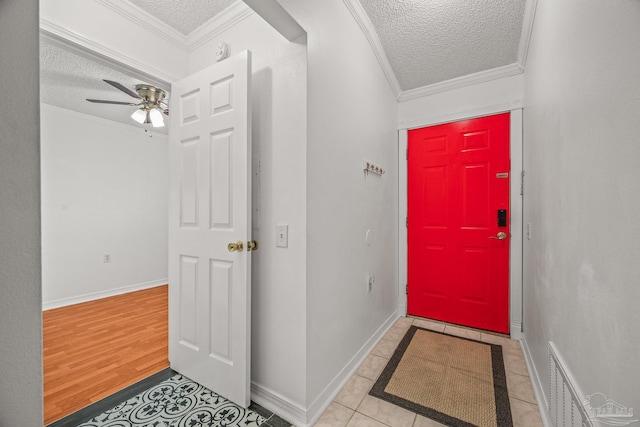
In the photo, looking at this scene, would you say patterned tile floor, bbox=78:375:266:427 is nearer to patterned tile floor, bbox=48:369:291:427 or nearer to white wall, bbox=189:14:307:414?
patterned tile floor, bbox=48:369:291:427

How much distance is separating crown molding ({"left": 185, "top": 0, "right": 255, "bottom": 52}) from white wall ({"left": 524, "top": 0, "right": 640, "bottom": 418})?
1.73m

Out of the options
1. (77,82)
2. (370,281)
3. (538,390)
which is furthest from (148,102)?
(538,390)

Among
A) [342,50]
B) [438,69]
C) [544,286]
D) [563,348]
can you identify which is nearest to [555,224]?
[544,286]

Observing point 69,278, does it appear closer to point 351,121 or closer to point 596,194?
point 351,121

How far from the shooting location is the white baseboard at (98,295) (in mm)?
3287

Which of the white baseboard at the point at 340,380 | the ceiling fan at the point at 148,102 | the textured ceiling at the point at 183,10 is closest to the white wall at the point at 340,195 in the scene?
the white baseboard at the point at 340,380

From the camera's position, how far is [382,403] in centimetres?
158

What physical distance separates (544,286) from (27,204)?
220cm

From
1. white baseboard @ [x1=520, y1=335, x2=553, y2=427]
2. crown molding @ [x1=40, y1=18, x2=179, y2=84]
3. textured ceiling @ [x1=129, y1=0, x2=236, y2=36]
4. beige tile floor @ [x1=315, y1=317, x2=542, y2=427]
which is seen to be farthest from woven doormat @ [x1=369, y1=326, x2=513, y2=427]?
textured ceiling @ [x1=129, y1=0, x2=236, y2=36]

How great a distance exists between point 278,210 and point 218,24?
1.42 meters

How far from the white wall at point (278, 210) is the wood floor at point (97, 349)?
108 centimetres

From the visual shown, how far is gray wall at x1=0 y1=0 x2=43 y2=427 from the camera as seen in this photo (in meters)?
0.52

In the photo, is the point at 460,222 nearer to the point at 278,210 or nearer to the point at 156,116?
the point at 278,210

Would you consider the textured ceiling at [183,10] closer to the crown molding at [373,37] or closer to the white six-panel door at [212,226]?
the white six-panel door at [212,226]
